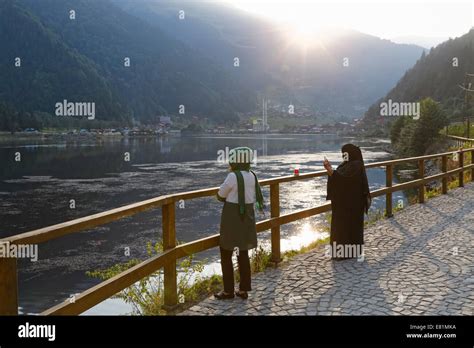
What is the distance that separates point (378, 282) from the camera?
6133 mm

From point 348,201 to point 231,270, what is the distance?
256cm

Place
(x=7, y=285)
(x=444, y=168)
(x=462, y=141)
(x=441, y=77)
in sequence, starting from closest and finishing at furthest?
1. (x=7, y=285)
2. (x=444, y=168)
3. (x=462, y=141)
4. (x=441, y=77)

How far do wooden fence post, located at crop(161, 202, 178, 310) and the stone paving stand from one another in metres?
0.30

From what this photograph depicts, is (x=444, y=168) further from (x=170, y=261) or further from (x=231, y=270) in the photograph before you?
(x=170, y=261)

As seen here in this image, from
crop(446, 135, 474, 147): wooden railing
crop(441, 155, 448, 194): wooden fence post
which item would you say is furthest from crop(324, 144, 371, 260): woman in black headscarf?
crop(446, 135, 474, 147): wooden railing

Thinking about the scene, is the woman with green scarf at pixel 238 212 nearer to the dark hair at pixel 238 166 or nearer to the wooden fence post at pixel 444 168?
the dark hair at pixel 238 166

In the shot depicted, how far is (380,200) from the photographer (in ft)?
99.7

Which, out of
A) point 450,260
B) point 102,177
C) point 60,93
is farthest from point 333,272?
point 60,93

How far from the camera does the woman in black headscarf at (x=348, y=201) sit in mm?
7352

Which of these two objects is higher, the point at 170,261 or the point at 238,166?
the point at 238,166

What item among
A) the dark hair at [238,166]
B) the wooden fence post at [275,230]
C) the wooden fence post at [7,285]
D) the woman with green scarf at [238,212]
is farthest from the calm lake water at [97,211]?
the wooden fence post at [7,285]

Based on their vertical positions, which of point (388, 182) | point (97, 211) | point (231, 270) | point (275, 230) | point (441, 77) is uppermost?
point (441, 77)

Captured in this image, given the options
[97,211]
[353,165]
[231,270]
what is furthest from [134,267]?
[97,211]
